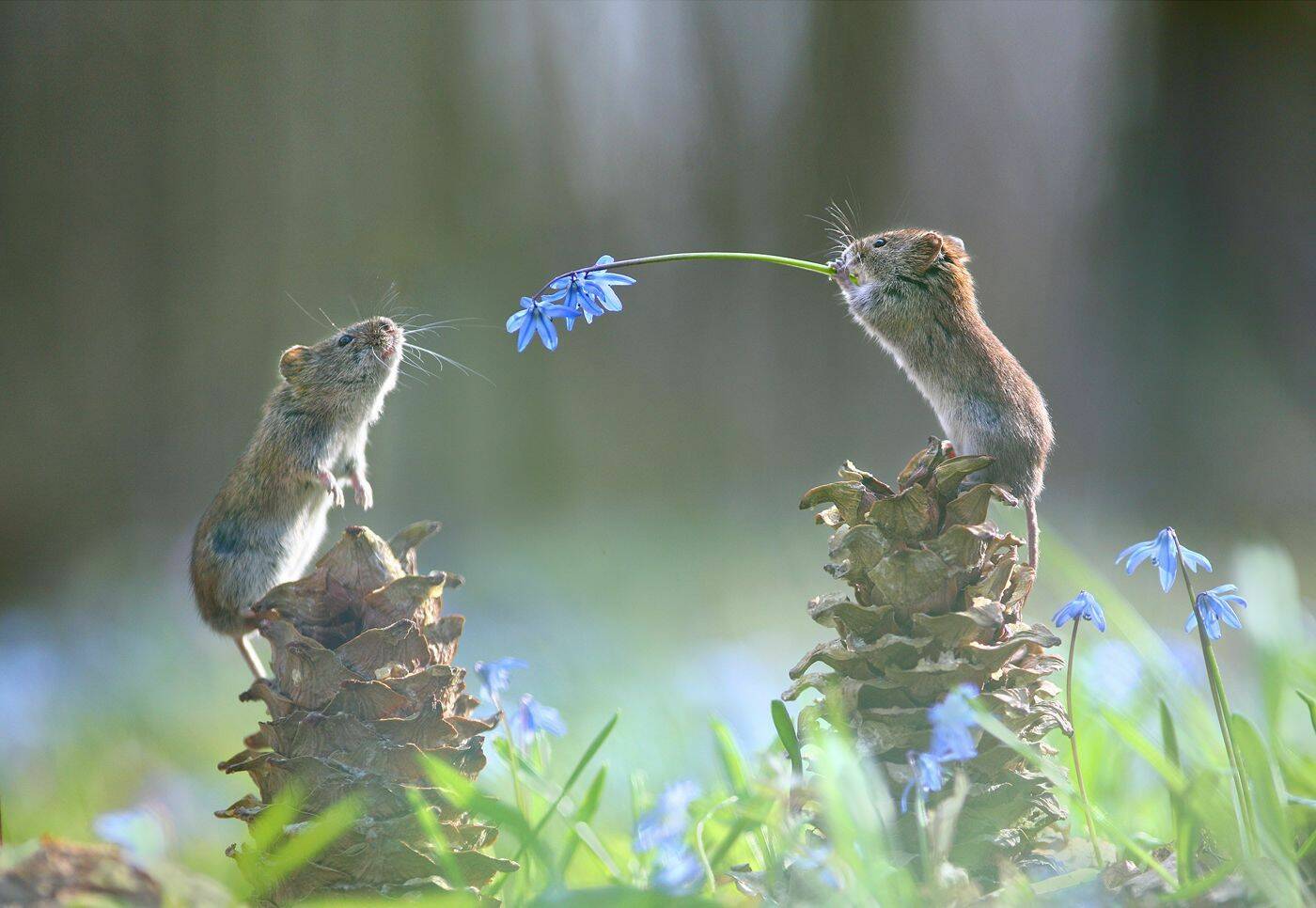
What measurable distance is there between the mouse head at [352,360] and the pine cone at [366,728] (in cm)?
39

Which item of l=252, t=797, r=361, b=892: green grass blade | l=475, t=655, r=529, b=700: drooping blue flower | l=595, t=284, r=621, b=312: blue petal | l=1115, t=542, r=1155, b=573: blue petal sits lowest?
l=252, t=797, r=361, b=892: green grass blade

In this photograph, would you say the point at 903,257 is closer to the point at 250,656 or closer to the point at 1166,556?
the point at 1166,556

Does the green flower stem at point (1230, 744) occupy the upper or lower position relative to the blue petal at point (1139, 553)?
lower

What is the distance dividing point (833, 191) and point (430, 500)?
4.31ft

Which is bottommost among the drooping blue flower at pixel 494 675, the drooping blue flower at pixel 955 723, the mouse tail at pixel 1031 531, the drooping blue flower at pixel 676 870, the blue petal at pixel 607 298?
the drooping blue flower at pixel 676 870

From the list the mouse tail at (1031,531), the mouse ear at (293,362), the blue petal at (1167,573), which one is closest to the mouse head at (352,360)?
the mouse ear at (293,362)

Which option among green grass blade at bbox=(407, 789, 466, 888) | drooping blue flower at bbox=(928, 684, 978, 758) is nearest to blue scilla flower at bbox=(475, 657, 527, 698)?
green grass blade at bbox=(407, 789, 466, 888)

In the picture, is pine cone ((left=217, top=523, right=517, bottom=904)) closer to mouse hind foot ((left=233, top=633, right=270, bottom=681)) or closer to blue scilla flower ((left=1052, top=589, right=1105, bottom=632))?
mouse hind foot ((left=233, top=633, right=270, bottom=681))

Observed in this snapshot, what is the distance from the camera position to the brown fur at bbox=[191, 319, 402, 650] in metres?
0.98

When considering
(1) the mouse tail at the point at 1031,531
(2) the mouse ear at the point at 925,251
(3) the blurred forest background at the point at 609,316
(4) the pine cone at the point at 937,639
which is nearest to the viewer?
(4) the pine cone at the point at 937,639

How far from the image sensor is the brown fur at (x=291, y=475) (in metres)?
0.98

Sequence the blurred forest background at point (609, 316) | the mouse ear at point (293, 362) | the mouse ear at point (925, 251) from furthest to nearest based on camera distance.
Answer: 1. the blurred forest background at point (609, 316)
2. the mouse ear at point (293, 362)
3. the mouse ear at point (925, 251)

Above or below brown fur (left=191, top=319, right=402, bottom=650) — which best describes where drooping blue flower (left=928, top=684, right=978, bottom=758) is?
below

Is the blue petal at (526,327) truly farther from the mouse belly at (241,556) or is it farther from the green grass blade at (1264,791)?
the green grass blade at (1264,791)
